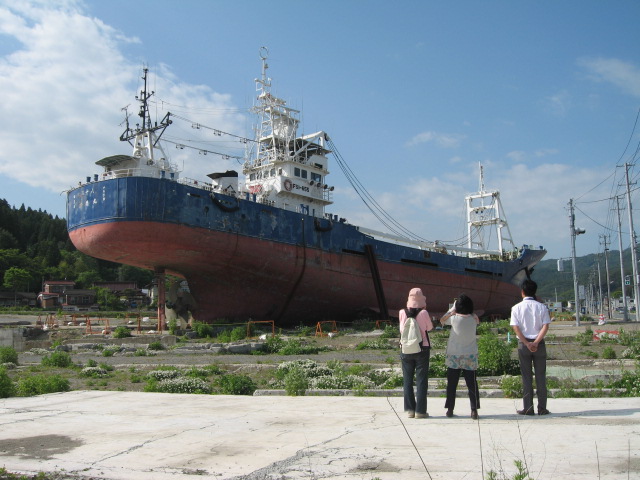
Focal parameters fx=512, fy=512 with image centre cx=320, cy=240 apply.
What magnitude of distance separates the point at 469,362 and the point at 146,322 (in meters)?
31.3

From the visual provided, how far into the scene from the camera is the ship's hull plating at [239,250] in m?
21.1

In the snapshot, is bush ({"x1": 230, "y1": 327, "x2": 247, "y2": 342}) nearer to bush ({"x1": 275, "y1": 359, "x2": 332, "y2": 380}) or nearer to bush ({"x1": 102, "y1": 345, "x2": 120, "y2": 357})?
bush ({"x1": 102, "y1": 345, "x2": 120, "y2": 357})

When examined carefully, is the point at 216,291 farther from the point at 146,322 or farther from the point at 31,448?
the point at 31,448

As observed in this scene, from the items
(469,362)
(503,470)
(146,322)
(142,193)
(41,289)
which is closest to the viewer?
(503,470)

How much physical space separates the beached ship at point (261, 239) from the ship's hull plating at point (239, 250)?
0.16ft

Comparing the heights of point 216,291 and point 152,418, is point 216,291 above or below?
above

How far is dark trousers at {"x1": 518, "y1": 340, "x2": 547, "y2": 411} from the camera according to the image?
559 cm

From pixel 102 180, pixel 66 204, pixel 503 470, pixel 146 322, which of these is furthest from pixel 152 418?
pixel 146 322

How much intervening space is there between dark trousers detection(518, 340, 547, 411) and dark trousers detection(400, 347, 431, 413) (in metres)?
1.10

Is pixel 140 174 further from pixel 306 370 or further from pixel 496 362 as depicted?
pixel 496 362

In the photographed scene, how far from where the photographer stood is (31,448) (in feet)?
15.3

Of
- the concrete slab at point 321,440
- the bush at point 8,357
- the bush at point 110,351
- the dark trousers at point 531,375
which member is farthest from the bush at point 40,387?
the bush at point 110,351

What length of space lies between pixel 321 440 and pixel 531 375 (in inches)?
106

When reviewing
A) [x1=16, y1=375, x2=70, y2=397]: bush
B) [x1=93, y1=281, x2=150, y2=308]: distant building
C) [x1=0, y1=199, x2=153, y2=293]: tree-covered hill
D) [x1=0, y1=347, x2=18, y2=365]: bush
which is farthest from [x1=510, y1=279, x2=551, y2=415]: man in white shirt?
[x1=0, y1=199, x2=153, y2=293]: tree-covered hill
